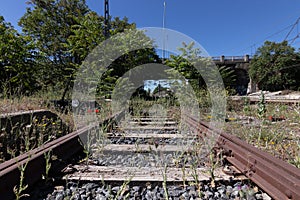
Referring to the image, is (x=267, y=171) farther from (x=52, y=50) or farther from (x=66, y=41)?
(x=66, y=41)

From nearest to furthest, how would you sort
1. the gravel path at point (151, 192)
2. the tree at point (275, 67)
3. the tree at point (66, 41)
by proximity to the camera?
the gravel path at point (151, 192) → the tree at point (66, 41) → the tree at point (275, 67)

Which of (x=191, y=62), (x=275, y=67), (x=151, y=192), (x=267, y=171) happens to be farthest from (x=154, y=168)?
(x=275, y=67)

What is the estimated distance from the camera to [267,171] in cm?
97

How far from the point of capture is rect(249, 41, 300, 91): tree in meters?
19.8

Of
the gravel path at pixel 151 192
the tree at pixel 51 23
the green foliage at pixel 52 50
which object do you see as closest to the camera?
the gravel path at pixel 151 192

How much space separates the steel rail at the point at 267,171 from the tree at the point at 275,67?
23082mm

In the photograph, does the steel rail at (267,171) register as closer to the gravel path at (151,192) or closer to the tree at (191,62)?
the gravel path at (151,192)

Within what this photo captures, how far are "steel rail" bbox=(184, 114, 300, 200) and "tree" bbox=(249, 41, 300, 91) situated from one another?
23.1 meters

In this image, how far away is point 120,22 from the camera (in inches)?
580

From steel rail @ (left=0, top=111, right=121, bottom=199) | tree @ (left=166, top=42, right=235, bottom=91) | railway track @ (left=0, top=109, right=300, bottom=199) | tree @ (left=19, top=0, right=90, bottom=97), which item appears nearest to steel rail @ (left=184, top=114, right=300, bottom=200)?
railway track @ (left=0, top=109, right=300, bottom=199)

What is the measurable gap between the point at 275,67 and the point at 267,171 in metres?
25.2

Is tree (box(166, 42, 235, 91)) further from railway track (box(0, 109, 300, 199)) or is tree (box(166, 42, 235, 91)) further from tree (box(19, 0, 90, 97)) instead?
railway track (box(0, 109, 300, 199))

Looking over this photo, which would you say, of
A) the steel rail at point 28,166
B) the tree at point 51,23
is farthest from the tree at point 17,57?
the tree at point 51,23

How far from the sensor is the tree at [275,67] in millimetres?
19844
